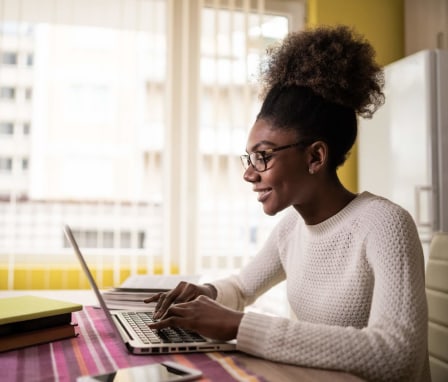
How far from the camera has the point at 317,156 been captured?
121 centimetres

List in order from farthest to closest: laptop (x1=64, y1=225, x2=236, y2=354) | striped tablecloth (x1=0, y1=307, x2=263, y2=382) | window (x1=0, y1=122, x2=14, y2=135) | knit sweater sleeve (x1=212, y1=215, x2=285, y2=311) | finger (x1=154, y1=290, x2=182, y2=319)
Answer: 1. window (x1=0, y1=122, x2=14, y2=135)
2. knit sweater sleeve (x1=212, y1=215, x2=285, y2=311)
3. finger (x1=154, y1=290, x2=182, y2=319)
4. laptop (x1=64, y1=225, x2=236, y2=354)
5. striped tablecloth (x1=0, y1=307, x2=263, y2=382)

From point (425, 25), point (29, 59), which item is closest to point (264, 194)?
point (29, 59)

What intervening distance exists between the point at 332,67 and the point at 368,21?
2.62 meters

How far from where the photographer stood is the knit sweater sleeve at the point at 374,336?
2.82 ft

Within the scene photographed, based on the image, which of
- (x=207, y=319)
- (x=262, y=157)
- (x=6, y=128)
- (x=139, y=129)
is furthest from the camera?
(x=139, y=129)

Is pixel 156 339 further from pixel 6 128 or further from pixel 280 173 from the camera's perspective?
pixel 6 128

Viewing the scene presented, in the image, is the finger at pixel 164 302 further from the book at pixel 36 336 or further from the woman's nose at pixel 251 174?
the woman's nose at pixel 251 174

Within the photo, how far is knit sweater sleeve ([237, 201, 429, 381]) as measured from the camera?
858mm

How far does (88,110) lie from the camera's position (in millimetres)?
3123

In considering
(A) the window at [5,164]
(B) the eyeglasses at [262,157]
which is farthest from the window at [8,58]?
(B) the eyeglasses at [262,157]

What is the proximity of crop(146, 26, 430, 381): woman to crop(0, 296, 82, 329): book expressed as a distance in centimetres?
19

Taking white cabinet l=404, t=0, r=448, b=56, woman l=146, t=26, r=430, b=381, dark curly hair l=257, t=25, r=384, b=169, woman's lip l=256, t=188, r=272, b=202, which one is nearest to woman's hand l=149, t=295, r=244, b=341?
woman l=146, t=26, r=430, b=381

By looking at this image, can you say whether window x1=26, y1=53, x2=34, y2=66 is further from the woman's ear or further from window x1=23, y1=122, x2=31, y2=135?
the woman's ear

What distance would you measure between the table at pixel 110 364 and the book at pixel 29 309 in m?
0.05
